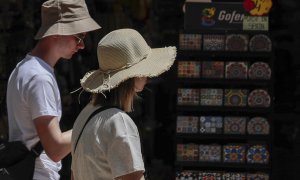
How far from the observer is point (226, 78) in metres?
5.38

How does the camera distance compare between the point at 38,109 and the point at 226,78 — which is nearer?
the point at 38,109

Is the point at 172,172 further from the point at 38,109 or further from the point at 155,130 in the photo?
the point at 38,109

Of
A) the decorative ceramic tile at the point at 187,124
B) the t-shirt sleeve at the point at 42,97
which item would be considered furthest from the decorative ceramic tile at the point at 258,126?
the t-shirt sleeve at the point at 42,97

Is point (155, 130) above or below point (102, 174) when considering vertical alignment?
below

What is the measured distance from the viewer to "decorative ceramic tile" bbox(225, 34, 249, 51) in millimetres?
5352

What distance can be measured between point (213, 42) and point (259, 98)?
23.8 inches

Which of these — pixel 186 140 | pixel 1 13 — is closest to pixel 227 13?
pixel 186 140

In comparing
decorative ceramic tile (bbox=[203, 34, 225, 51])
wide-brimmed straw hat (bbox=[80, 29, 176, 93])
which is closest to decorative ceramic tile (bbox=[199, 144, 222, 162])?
decorative ceramic tile (bbox=[203, 34, 225, 51])

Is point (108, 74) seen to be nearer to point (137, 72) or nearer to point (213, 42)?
point (137, 72)

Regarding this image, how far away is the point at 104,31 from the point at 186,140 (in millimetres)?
1252

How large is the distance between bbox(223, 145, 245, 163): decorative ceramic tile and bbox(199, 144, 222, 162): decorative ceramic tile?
5cm

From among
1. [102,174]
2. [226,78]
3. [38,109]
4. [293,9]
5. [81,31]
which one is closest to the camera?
[102,174]

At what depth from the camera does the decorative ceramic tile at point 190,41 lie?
17.6 feet

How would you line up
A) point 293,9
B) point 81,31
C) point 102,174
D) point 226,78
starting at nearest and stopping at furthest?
point 102,174 → point 81,31 → point 226,78 → point 293,9
